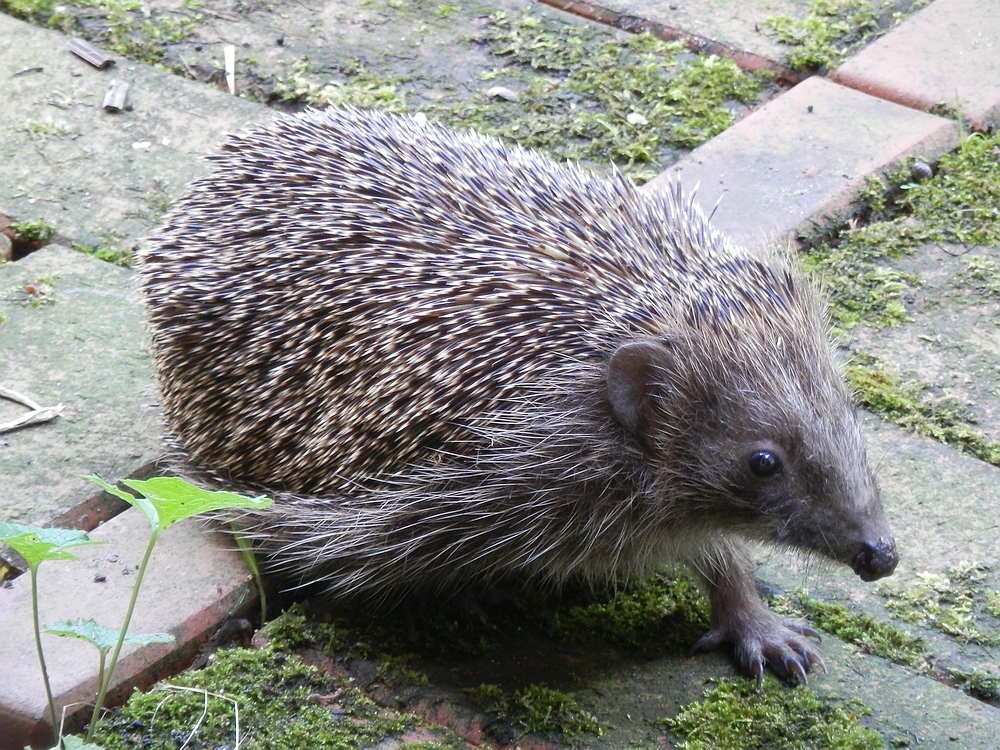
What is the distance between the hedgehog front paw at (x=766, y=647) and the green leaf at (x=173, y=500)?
5.66 ft

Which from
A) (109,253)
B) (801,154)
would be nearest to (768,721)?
(801,154)

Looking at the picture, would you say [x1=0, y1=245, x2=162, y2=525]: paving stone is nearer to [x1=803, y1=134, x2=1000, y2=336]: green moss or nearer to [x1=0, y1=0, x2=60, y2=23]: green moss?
[x1=0, y1=0, x2=60, y2=23]: green moss

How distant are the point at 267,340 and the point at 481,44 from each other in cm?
374

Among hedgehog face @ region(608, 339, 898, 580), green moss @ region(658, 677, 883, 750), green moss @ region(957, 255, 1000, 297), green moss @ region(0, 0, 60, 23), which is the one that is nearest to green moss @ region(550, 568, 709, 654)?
green moss @ region(658, 677, 883, 750)

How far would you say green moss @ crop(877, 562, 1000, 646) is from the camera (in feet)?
13.7

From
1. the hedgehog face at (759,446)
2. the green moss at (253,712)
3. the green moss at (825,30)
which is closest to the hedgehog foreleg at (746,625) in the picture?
the hedgehog face at (759,446)

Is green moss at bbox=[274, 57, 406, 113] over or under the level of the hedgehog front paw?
over

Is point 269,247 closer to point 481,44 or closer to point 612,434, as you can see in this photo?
point 612,434

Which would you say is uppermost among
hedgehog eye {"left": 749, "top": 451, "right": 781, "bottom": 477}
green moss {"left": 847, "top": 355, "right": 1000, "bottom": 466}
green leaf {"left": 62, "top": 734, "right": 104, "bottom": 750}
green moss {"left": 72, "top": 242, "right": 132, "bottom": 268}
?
hedgehog eye {"left": 749, "top": 451, "right": 781, "bottom": 477}

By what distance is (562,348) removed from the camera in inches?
153

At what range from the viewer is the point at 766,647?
159 inches

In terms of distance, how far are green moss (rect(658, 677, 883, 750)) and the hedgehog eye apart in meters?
0.78

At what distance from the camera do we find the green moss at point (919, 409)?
16.1ft

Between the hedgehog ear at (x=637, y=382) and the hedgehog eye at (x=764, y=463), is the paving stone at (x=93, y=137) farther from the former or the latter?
the hedgehog eye at (x=764, y=463)
